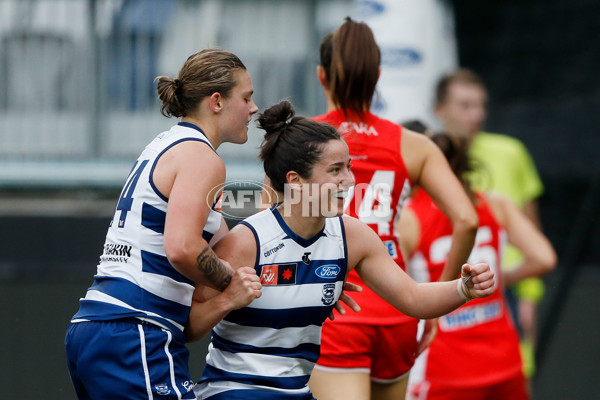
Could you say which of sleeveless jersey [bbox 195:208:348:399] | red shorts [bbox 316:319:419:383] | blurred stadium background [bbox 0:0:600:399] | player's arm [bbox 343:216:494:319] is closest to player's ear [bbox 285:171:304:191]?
sleeveless jersey [bbox 195:208:348:399]

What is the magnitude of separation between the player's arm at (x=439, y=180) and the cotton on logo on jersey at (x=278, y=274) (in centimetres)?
101

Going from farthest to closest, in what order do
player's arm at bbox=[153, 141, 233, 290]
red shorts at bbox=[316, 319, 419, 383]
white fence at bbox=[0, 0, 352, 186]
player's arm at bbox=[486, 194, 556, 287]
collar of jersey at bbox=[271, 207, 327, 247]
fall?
white fence at bbox=[0, 0, 352, 186] < player's arm at bbox=[486, 194, 556, 287] < red shorts at bbox=[316, 319, 419, 383] < collar of jersey at bbox=[271, 207, 327, 247] < player's arm at bbox=[153, 141, 233, 290]

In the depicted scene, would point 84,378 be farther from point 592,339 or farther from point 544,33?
point 544,33

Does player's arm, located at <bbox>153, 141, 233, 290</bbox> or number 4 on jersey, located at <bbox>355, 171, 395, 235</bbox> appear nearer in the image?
player's arm, located at <bbox>153, 141, 233, 290</bbox>

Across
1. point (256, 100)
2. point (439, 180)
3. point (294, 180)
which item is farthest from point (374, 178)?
point (256, 100)

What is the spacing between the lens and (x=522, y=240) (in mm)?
4855

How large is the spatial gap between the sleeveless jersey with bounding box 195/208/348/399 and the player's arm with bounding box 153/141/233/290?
159 millimetres

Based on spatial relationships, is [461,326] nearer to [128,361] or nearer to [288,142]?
[288,142]

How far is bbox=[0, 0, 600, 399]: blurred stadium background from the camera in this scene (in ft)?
21.1

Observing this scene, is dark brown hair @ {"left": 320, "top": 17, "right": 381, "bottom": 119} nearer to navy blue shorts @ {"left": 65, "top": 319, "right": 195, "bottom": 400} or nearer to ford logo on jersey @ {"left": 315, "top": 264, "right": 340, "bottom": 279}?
ford logo on jersey @ {"left": 315, "top": 264, "right": 340, "bottom": 279}

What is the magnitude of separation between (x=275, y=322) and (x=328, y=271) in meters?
0.24

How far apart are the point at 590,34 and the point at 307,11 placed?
234cm

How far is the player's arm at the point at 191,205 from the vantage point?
261 cm

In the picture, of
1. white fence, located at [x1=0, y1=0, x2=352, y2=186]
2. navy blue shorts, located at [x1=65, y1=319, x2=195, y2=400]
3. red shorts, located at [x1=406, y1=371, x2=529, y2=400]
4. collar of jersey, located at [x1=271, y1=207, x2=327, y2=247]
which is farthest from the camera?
white fence, located at [x1=0, y1=0, x2=352, y2=186]
